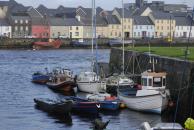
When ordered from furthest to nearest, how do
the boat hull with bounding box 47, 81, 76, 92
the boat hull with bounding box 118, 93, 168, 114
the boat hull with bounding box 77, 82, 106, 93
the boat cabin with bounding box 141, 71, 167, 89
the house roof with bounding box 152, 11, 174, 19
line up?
the house roof with bounding box 152, 11, 174, 19
the boat hull with bounding box 47, 81, 76, 92
the boat hull with bounding box 77, 82, 106, 93
the boat cabin with bounding box 141, 71, 167, 89
the boat hull with bounding box 118, 93, 168, 114

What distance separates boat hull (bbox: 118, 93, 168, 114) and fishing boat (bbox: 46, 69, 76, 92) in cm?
1408

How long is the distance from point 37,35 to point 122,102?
390 feet

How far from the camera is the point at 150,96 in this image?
3716cm

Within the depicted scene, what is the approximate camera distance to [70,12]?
176m

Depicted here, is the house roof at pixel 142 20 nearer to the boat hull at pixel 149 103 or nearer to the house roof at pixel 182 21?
the house roof at pixel 182 21

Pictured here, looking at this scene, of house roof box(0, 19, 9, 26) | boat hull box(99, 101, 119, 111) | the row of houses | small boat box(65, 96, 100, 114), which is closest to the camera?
small boat box(65, 96, 100, 114)

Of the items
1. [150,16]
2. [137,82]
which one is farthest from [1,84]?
[150,16]

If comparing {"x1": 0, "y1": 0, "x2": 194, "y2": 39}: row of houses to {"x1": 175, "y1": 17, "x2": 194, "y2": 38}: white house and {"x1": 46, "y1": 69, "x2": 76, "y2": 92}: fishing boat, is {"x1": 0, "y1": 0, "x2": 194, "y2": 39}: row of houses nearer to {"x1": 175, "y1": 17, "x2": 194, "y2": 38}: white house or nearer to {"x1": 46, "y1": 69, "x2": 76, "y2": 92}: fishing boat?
{"x1": 175, "y1": 17, "x2": 194, "y2": 38}: white house

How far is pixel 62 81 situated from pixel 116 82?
904cm

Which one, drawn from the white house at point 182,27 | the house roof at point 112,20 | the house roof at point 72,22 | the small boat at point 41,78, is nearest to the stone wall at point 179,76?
the small boat at point 41,78

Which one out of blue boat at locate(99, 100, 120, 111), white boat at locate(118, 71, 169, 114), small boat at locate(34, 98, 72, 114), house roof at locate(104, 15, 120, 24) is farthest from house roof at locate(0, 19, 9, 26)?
blue boat at locate(99, 100, 120, 111)

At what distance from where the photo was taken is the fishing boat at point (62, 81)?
172ft

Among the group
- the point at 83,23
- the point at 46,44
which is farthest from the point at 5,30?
the point at 83,23

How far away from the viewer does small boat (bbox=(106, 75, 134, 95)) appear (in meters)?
45.2
